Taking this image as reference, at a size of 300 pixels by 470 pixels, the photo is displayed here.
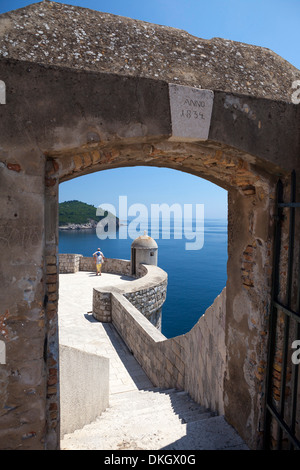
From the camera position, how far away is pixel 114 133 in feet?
7.45

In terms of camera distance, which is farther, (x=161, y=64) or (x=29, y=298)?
→ (x=161, y=64)

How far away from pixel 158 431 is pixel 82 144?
3.21 meters

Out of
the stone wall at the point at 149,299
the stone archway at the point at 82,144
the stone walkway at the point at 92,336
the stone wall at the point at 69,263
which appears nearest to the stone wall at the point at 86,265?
the stone wall at the point at 69,263

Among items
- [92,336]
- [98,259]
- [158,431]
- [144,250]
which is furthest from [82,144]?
[98,259]

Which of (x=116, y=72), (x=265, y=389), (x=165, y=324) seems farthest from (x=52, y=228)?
(x=165, y=324)

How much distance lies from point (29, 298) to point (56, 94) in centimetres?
153

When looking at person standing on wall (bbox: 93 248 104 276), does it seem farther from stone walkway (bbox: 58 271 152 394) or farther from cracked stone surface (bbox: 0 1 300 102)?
cracked stone surface (bbox: 0 1 300 102)

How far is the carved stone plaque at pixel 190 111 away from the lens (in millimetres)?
2406

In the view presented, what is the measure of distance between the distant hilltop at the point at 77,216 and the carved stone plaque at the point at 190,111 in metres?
106

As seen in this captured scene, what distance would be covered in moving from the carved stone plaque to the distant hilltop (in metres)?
106

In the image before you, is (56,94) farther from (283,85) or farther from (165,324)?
(165,324)

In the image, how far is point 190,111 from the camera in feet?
8.00
